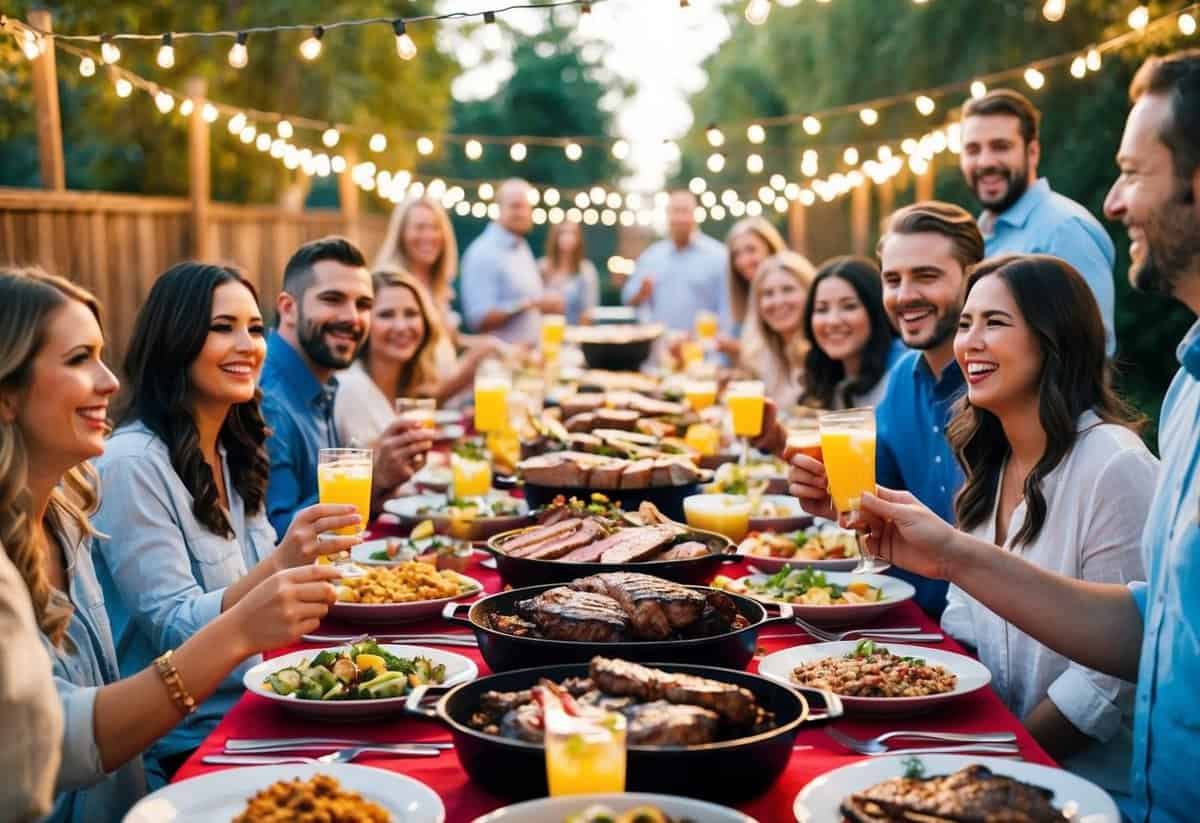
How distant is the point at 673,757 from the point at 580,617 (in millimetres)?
503

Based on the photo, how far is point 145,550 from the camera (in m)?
2.98

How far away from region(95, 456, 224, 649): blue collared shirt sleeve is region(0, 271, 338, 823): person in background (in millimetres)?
442

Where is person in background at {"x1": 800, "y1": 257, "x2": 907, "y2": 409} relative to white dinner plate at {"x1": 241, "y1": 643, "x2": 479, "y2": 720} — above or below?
above

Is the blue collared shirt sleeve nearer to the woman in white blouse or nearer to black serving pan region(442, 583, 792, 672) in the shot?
black serving pan region(442, 583, 792, 672)

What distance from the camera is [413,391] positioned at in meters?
5.97

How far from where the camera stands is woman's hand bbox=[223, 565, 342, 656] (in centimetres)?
220

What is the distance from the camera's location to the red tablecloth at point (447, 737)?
6.22 feet

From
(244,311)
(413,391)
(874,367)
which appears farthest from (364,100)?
(244,311)

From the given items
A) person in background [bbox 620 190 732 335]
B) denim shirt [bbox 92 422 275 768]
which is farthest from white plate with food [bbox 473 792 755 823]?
person in background [bbox 620 190 732 335]

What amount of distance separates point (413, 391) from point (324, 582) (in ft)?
12.3

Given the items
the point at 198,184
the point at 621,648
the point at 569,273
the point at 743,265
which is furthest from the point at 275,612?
the point at 569,273

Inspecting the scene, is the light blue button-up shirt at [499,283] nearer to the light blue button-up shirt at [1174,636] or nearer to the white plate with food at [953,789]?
the light blue button-up shirt at [1174,636]

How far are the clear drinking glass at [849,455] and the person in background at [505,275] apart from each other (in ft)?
23.7

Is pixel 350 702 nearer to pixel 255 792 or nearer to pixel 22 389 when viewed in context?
pixel 255 792
